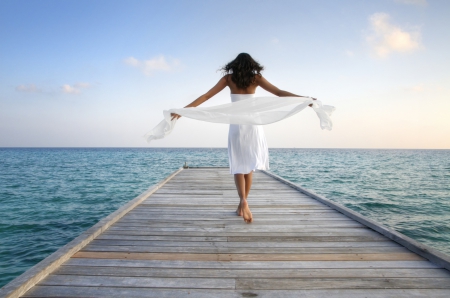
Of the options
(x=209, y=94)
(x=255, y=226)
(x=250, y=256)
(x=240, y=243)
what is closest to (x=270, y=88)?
(x=209, y=94)

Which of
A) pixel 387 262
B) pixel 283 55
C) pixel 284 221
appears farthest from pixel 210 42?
pixel 387 262

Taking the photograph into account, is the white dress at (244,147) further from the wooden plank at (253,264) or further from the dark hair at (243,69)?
the wooden plank at (253,264)

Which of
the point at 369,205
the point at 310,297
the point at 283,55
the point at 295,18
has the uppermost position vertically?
the point at 295,18

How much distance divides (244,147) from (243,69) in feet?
3.15

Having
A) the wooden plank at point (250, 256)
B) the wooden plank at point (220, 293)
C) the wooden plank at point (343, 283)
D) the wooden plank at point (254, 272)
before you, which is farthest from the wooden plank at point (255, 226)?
the wooden plank at point (220, 293)

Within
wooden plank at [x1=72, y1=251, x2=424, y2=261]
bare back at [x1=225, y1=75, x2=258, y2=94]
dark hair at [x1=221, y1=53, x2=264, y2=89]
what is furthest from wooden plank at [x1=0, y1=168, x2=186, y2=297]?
dark hair at [x1=221, y1=53, x2=264, y2=89]

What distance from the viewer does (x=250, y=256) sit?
251cm

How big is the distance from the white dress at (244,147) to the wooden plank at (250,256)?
1307 millimetres

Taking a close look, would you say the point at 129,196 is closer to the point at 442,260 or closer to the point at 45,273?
the point at 45,273

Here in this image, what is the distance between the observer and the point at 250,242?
289 cm

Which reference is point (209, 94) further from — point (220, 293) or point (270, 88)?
point (220, 293)

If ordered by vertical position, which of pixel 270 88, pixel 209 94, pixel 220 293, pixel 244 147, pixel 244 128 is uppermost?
pixel 270 88

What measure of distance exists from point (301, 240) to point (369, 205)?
26.4 feet

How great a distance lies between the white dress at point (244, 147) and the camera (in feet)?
11.8
